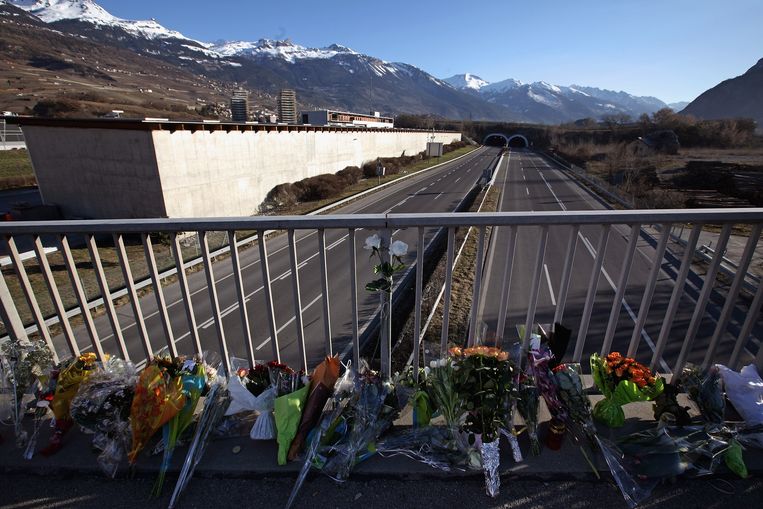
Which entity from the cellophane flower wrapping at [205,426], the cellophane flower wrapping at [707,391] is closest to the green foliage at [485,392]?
the cellophane flower wrapping at [707,391]

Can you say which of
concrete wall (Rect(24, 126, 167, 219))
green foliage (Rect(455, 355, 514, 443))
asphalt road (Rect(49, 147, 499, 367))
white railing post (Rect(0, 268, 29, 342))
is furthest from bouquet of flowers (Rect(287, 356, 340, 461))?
concrete wall (Rect(24, 126, 167, 219))

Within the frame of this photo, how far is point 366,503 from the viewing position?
1.85 m

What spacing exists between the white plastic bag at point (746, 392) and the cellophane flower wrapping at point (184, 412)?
312cm

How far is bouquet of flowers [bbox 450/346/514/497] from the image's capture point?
1913 millimetres

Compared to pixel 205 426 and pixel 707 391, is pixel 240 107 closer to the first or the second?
pixel 205 426

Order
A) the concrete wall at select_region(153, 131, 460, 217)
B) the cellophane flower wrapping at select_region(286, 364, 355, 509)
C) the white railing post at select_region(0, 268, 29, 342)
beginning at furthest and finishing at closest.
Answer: the concrete wall at select_region(153, 131, 460, 217) < the white railing post at select_region(0, 268, 29, 342) < the cellophane flower wrapping at select_region(286, 364, 355, 509)

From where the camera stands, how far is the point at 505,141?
13025 centimetres

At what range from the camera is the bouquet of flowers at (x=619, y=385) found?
2039 mm

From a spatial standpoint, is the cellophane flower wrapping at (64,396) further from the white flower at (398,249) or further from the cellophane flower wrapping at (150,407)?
the white flower at (398,249)

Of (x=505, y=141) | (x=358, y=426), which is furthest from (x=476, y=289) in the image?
(x=505, y=141)

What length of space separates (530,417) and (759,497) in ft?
3.61

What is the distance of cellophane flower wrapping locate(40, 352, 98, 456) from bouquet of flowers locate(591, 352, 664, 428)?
2940mm

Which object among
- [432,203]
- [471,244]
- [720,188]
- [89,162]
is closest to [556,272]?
[471,244]

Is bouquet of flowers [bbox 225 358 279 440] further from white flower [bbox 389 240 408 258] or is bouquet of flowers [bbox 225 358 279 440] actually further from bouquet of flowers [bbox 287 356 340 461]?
white flower [bbox 389 240 408 258]
